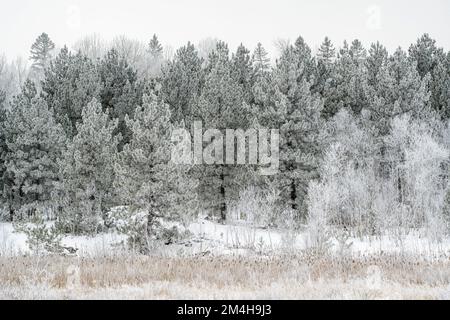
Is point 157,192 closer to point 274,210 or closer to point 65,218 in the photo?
point 65,218

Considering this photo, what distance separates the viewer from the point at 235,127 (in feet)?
90.4

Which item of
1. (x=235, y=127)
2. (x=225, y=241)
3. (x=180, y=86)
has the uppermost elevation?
(x=180, y=86)

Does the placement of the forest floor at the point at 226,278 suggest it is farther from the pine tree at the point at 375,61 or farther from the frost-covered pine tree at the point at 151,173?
the pine tree at the point at 375,61

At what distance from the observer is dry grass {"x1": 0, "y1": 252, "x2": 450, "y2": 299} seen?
7.69 metres

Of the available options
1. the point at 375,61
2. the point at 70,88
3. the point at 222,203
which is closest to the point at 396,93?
the point at 375,61

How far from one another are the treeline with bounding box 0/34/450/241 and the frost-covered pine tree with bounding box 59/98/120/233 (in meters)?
0.07

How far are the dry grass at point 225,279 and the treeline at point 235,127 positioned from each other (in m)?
10.8

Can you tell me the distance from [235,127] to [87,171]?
9147 mm

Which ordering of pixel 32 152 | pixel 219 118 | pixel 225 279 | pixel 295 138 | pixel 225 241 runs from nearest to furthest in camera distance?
pixel 225 279 < pixel 225 241 < pixel 219 118 < pixel 32 152 < pixel 295 138

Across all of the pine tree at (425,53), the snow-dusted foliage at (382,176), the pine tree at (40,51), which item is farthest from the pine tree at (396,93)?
the pine tree at (40,51)

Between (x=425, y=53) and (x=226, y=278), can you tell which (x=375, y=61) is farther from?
(x=226, y=278)

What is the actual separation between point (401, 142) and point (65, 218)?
21.4 metres

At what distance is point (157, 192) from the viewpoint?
2145cm
